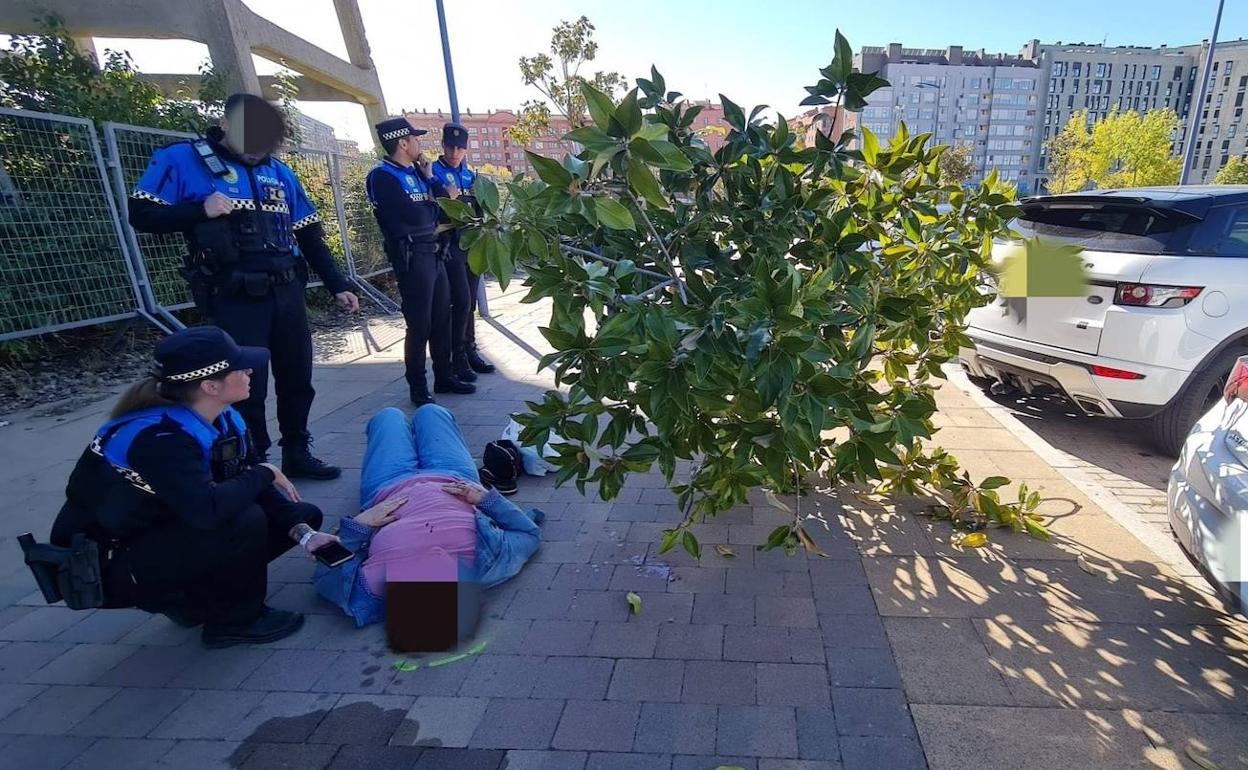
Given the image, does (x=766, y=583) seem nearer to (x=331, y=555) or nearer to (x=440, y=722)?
(x=440, y=722)

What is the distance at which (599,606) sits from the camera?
8.43 feet

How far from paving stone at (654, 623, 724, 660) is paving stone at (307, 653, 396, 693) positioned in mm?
976

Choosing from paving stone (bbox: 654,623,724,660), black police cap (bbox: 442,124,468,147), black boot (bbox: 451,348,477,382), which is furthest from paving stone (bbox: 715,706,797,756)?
black police cap (bbox: 442,124,468,147)

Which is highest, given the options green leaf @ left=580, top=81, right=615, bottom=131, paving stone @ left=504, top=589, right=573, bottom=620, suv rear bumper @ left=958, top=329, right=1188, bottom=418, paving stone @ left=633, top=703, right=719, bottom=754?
green leaf @ left=580, top=81, right=615, bottom=131

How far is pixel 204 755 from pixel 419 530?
95 cm

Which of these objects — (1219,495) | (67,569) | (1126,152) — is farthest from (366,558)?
(1126,152)

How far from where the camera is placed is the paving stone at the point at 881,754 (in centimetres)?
178

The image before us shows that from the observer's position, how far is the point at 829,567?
109 inches

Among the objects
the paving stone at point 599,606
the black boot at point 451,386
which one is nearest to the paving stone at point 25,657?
the paving stone at point 599,606

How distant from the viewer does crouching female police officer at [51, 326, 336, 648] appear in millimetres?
2055

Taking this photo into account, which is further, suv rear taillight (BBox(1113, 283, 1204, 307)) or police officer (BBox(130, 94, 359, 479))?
suv rear taillight (BBox(1113, 283, 1204, 307))

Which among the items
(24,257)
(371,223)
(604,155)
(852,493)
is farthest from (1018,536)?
(371,223)

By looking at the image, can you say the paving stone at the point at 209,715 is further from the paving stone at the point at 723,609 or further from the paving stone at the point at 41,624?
the paving stone at the point at 723,609

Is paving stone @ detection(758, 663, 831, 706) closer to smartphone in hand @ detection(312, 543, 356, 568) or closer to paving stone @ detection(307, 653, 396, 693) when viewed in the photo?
paving stone @ detection(307, 653, 396, 693)
